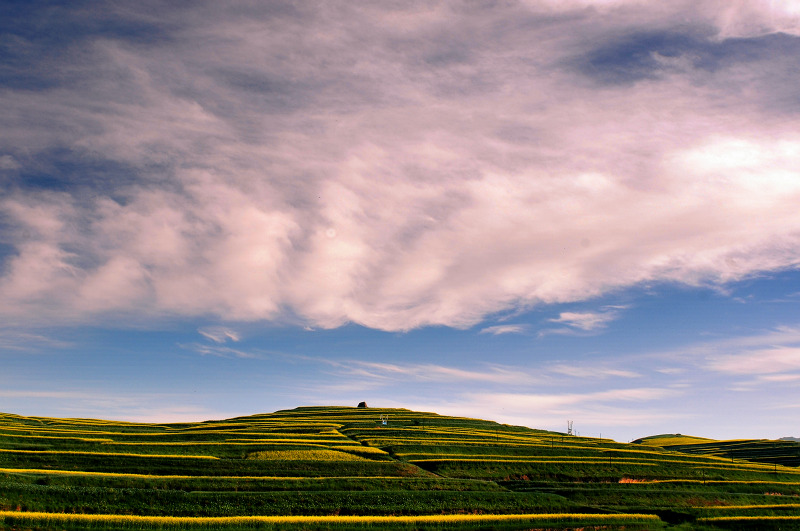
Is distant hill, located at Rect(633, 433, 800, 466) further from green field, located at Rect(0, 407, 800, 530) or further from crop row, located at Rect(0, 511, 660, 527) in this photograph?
crop row, located at Rect(0, 511, 660, 527)

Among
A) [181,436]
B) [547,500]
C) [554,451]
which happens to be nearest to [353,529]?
[547,500]

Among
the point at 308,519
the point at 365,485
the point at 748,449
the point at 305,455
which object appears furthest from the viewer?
the point at 748,449

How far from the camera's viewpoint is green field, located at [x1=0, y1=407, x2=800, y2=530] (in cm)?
4553

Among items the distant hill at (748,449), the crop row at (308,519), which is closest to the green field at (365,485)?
the crop row at (308,519)

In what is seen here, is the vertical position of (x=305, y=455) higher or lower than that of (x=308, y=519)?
higher

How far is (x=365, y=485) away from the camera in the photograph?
56.9 metres

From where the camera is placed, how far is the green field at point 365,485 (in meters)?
45.5

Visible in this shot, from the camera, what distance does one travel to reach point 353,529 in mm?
44250

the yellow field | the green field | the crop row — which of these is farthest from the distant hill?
the yellow field

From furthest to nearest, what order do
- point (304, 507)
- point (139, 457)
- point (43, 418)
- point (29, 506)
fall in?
point (43, 418), point (139, 457), point (304, 507), point (29, 506)

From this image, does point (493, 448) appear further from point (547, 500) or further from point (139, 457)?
point (139, 457)

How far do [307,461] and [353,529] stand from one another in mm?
25137

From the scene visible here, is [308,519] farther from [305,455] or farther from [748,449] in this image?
[748,449]

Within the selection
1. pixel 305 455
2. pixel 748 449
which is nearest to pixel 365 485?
pixel 305 455
